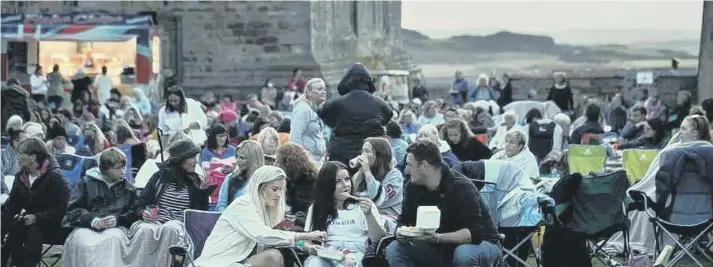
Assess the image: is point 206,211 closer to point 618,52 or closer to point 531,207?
point 531,207

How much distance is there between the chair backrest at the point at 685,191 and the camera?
1263cm

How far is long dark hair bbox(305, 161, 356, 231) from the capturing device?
36.2 feet

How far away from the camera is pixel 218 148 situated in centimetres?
1498

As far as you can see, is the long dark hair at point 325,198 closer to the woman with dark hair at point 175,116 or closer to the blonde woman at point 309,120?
the blonde woman at point 309,120

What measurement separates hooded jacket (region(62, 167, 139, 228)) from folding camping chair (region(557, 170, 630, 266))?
10.7ft

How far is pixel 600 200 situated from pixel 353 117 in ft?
7.99

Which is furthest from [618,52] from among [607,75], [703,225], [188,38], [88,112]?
[703,225]

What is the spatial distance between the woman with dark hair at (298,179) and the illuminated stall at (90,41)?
21.0 m

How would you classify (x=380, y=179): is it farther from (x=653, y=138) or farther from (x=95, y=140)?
(x=653, y=138)

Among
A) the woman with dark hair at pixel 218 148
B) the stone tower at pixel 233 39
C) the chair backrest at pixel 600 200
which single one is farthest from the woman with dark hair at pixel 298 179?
the stone tower at pixel 233 39

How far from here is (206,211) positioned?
11.8m

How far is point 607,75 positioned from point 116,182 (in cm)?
2605

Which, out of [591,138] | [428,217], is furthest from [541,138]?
[428,217]

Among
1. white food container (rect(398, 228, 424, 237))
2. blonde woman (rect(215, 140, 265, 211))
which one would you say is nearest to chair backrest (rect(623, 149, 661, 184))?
blonde woman (rect(215, 140, 265, 211))
